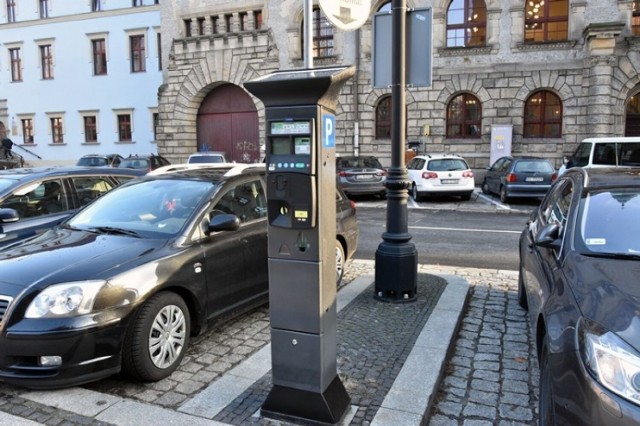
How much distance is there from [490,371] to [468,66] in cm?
2089

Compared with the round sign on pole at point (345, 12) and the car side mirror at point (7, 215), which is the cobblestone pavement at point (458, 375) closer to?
the car side mirror at point (7, 215)

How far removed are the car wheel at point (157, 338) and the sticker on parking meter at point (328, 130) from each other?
1814 millimetres

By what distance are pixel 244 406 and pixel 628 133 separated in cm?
2319

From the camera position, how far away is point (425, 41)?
17.9 feet

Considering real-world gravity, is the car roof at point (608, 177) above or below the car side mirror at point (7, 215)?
Answer: above

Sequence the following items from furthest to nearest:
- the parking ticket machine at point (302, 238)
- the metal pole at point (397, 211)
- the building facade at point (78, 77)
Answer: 1. the building facade at point (78, 77)
2. the metal pole at point (397, 211)
3. the parking ticket machine at point (302, 238)

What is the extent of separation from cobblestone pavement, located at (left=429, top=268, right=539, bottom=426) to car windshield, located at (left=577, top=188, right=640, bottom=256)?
1182 mm

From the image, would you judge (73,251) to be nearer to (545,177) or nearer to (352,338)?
(352,338)

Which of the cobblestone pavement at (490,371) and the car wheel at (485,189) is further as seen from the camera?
the car wheel at (485,189)

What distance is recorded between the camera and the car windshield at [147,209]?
4.54 meters

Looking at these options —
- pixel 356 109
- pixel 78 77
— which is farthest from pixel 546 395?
pixel 78 77

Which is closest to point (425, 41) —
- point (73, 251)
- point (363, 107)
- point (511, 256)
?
point (73, 251)

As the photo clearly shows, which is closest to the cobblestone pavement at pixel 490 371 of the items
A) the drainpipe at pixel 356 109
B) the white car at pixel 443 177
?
the white car at pixel 443 177

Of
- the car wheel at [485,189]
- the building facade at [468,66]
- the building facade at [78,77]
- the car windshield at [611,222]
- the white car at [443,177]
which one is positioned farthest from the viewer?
the building facade at [78,77]
